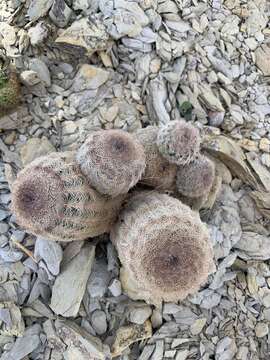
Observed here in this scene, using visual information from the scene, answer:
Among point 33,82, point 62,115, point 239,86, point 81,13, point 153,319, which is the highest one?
point 81,13

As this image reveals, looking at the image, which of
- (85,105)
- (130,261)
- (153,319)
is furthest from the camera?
(85,105)

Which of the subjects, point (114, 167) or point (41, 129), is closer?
point (114, 167)

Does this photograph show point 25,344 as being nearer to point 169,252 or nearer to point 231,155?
point 169,252

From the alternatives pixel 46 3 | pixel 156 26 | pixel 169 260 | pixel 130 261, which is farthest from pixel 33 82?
pixel 169 260

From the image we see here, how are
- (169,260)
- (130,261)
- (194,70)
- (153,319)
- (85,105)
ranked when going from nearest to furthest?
(169,260) < (130,261) < (153,319) < (85,105) < (194,70)

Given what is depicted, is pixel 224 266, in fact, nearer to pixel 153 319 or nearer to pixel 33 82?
pixel 153 319

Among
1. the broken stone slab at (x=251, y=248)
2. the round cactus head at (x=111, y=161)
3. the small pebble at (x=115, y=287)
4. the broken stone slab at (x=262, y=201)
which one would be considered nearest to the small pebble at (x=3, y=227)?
the small pebble at (x=115, y=287)
